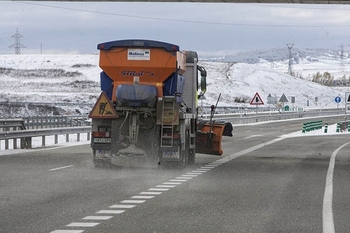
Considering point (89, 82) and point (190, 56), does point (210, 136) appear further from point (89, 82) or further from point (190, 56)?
point (89, 82)

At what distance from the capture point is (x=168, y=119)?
19.6m

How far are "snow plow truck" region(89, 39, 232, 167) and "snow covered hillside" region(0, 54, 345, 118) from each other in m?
87.5

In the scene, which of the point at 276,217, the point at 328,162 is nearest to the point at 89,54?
the point at 328,162

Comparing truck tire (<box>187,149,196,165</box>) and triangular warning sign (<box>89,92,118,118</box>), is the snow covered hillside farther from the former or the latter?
triangular warning sign (<box>89,92,118,118</box>)

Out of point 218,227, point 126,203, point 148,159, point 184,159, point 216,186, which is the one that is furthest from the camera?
point 184,159

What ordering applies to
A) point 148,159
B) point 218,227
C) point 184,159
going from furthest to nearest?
1. point 184,159
2. point 148,159
3. point 218,227

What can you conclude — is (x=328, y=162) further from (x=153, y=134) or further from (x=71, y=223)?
(x=71, y=223)

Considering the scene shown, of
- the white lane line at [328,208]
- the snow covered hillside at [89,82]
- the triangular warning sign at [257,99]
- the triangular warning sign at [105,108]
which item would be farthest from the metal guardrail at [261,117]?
the white lane line at [328,208]

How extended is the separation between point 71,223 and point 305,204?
13.9 ft

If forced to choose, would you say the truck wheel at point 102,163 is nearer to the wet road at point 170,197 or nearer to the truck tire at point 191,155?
the wet road at point 170,197

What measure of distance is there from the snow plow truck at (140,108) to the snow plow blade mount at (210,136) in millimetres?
2295

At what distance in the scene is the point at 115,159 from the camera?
19.7m

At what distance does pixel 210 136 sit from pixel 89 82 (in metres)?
122

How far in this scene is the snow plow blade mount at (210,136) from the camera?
22859mm
